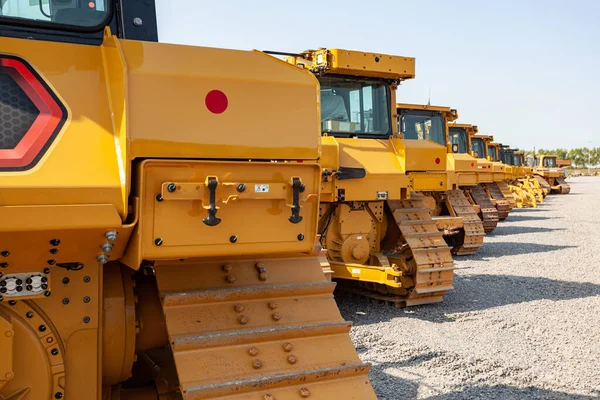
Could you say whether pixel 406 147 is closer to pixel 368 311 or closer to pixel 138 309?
pixel 368 311

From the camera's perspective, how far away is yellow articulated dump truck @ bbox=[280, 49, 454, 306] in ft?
24.1

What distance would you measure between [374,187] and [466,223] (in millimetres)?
5100

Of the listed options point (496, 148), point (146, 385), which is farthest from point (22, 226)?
point (496, 148)

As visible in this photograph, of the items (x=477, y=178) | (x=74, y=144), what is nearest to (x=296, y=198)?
(x=74, y=144)

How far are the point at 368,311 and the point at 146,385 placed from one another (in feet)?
14.3

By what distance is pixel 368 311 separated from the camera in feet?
24.7

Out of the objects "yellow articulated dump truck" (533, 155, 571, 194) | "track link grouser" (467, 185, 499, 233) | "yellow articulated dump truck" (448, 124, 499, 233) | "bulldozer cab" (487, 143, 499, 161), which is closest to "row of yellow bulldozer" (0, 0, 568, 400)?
"yellow articulated dump truck" (448, 124, 499, 233)

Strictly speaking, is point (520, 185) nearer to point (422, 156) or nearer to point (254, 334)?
point (422, 156)

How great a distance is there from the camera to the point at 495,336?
638cm

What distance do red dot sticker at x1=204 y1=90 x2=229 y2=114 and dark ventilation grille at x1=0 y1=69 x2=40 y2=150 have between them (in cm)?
63

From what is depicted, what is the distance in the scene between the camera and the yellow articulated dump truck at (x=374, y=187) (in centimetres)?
734

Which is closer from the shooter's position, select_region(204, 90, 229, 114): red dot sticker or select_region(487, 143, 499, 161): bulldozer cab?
select_region(204, 90, 229, 114): red dot sticker

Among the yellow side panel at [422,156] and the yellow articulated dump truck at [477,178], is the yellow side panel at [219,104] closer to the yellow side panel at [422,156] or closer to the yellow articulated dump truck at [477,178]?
the yellow side panel at [422,156]

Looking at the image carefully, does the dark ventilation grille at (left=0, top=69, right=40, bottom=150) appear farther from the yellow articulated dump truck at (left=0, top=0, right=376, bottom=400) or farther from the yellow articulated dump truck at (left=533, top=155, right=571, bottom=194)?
the yellow articulated dump truck at (left=533, top=155, right=571, bottom=194)
